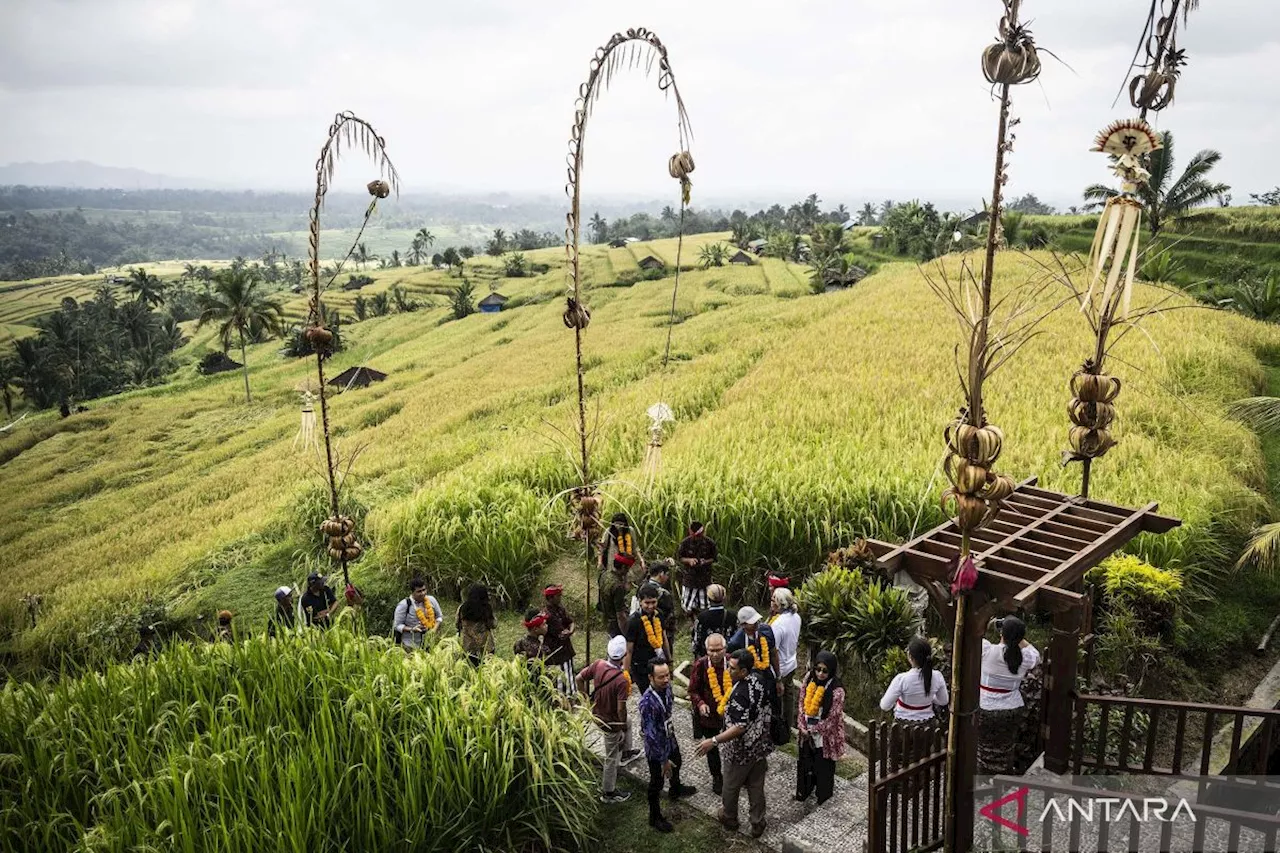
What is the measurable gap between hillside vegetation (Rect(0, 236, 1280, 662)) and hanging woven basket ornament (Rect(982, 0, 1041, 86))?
1668 mm

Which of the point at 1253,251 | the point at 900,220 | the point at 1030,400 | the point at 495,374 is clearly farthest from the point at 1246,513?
the point at 900,220

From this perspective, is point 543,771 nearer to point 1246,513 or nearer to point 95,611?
point 1246,513

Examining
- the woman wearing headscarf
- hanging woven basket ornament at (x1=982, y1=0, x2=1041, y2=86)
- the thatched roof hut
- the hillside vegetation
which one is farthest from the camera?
the thatched roof hut

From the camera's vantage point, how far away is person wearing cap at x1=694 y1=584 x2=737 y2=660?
6.60 meters

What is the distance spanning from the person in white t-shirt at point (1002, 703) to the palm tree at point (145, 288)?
A: 236ft

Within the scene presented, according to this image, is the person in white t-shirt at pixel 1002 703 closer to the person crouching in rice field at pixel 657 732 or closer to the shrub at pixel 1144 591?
the person crouching in rice field at pixel 657 732

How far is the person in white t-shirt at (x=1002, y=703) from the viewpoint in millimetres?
5758

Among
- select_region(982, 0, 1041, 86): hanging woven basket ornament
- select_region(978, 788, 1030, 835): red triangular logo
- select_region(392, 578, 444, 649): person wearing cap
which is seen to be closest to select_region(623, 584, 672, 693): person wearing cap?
select_region(392, 578, 444, 649): person wearing cap

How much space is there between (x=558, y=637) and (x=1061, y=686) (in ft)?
12.3

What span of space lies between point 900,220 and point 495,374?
30.0 metres

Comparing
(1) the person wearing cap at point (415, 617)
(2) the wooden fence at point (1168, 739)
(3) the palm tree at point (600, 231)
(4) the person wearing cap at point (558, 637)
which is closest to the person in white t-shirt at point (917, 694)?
(2) the wooden fence at point (1168, 739)

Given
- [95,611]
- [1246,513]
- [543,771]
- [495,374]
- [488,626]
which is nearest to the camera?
[543,771]

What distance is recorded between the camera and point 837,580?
797 cm

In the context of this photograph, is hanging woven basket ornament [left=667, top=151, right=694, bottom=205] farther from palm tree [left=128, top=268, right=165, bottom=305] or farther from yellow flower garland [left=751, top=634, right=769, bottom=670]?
palm tree [left=128, top=268, right=165, bottom=305]
